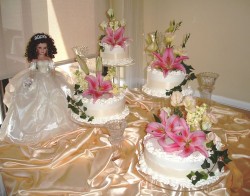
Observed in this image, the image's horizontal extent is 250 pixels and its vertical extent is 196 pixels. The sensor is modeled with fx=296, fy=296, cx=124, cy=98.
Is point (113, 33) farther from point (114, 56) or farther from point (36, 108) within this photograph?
point (36, 108)

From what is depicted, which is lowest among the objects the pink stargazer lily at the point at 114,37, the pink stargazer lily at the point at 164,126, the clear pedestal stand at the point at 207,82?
the pink stargazer lily at the point at 164,126

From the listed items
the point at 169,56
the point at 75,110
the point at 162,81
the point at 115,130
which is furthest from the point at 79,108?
the point at 169,56

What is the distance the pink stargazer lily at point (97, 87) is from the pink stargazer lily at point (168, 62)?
0.43 meters

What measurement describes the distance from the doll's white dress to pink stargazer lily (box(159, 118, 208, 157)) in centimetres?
99

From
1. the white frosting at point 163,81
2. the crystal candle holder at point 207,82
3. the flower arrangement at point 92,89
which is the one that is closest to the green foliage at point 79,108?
the flower arrangement at point 92,89

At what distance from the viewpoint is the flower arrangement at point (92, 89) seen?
6.26ft

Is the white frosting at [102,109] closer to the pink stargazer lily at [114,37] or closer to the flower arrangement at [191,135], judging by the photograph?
the flower arrangement at [191,135]

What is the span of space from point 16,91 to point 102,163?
0.96 meters

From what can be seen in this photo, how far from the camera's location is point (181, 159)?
1.37 m

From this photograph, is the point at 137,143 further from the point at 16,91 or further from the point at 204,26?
the point at 204,26

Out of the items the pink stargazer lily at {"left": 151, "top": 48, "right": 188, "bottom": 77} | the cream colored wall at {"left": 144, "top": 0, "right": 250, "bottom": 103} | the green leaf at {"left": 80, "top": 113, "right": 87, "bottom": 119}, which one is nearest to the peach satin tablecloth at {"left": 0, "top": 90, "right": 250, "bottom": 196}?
the green leaf at {"left": 80, "top": 113, "right": 87, "bottom": 119}

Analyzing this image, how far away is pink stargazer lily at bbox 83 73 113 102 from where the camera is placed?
1.90 metres

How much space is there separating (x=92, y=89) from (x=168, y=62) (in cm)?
61

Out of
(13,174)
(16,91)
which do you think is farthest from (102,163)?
(16,91)
